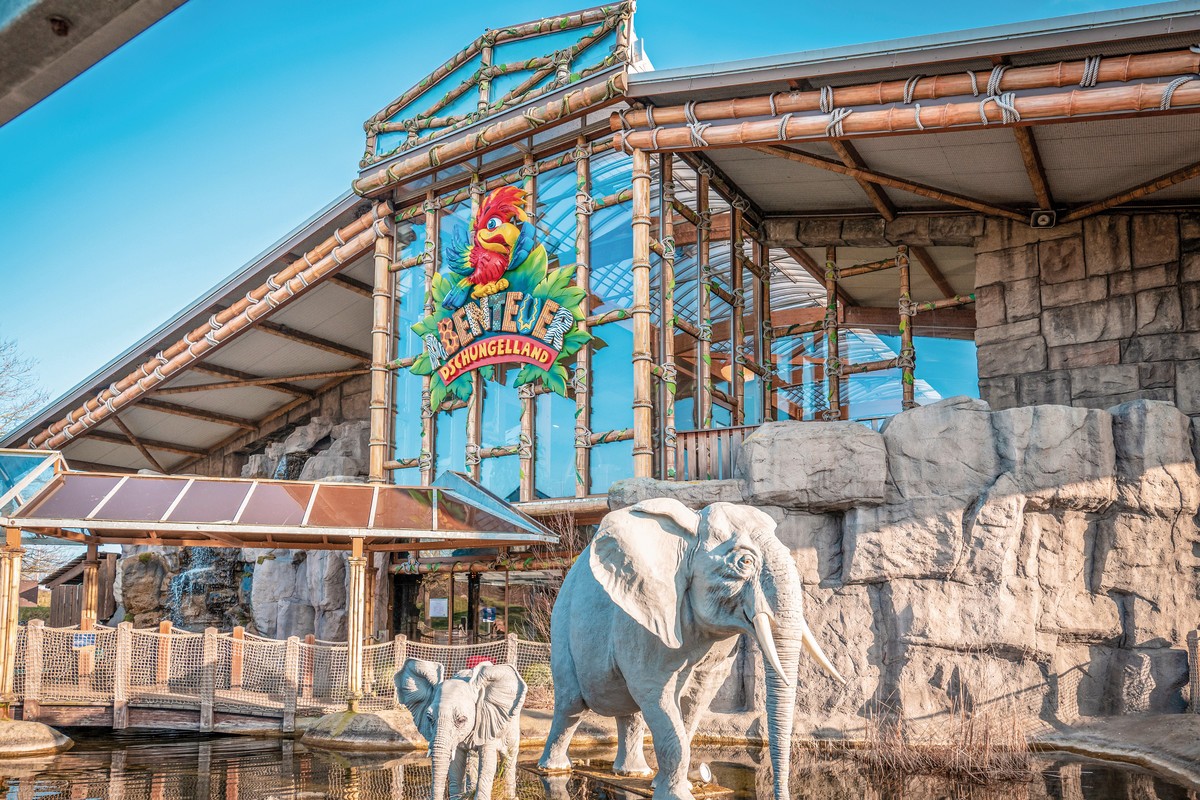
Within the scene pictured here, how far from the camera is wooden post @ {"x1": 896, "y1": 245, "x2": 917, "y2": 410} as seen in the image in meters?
19.6

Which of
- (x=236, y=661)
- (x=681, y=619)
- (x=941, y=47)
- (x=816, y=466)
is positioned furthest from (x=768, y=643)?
(x=236, y=661)

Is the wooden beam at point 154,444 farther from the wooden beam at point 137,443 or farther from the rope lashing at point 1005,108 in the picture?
the rope lashing at point 1005,108

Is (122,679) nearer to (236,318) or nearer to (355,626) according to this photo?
(355,626)

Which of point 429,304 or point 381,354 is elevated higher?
point 429,304

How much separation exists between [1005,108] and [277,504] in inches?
434

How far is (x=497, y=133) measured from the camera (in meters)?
18.8

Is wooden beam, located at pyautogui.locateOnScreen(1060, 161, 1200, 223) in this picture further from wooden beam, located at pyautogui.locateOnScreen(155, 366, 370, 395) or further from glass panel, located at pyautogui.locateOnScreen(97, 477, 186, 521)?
wooden beam, located at pyautogui.locateOnScreen(155, 366, 370, 395)

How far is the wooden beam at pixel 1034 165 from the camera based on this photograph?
48.0ft

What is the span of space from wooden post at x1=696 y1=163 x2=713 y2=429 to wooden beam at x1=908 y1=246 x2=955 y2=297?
4172mm

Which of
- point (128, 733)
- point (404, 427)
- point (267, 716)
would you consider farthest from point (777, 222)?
point (128, 733)

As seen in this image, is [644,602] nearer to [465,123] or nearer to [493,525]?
[493,525]

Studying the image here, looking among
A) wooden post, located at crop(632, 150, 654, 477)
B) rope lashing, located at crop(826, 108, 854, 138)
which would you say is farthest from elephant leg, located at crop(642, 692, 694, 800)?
rope lashing, located at crop(826, 108, 854, 138)

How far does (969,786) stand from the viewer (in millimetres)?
9828

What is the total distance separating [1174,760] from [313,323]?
19.4m
